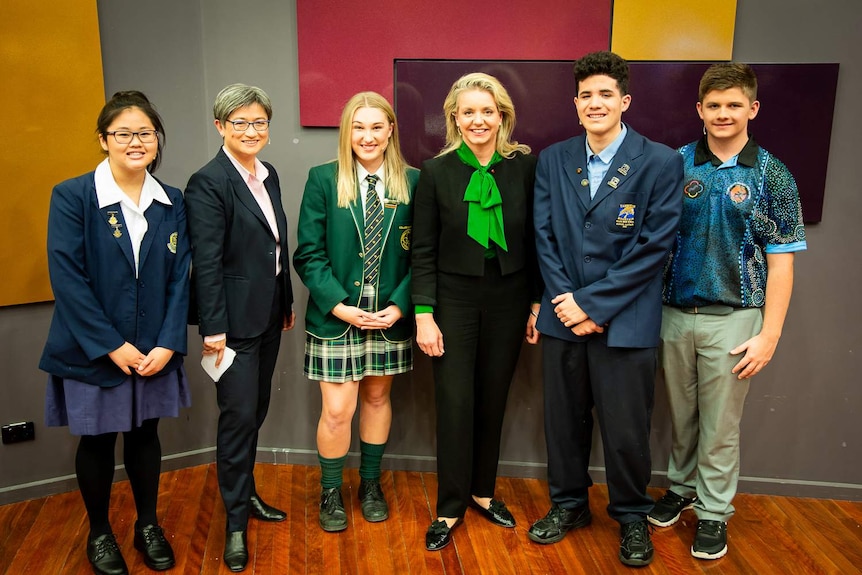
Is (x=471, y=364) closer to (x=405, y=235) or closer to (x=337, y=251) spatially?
(x=405, y=235)

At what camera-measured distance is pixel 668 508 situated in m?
3.04

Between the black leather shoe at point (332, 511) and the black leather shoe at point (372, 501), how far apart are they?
11cm

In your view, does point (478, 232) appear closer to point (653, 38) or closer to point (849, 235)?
point (653, 38)

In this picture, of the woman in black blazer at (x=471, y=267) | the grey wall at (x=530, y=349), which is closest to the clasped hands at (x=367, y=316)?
the woman in black blazer at (x=471, y=267)

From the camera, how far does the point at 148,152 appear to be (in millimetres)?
2398

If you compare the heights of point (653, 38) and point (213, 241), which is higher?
point (653, 38)

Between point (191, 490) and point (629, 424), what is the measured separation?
201cm

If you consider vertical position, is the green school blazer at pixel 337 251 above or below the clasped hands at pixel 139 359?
above

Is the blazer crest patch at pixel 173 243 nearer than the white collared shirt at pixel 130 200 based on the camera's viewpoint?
No

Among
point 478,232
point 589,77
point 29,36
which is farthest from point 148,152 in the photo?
point 589,77

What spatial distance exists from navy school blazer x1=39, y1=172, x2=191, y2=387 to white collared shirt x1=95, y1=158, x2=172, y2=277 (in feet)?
0.05

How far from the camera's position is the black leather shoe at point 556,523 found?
2.88 metres

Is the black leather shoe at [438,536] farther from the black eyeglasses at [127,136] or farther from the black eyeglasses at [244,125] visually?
the black eyeglasses at [127,136]

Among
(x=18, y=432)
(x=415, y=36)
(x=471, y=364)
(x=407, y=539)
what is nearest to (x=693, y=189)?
(x=471, y=364)
